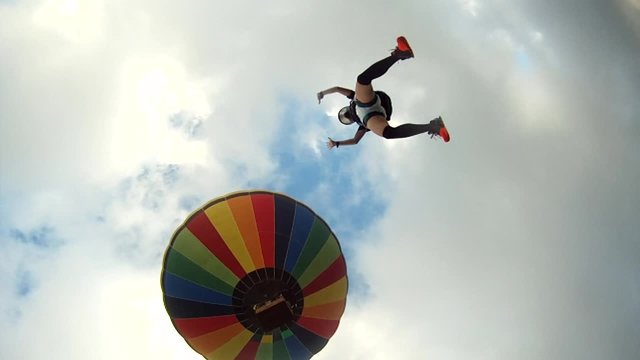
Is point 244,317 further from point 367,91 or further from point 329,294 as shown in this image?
point 367,91

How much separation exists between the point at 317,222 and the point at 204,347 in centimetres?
458

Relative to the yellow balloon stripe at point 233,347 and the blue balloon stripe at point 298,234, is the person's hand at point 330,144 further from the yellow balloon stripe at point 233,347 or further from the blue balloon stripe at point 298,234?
the yellow balloon stripe at point 233,347

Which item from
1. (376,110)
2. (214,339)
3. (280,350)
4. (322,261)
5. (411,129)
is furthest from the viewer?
(280,350)

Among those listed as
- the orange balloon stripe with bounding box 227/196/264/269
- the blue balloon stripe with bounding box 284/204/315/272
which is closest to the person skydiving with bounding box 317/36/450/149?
the blue balloon stripe with bounding box 284/204/315/272

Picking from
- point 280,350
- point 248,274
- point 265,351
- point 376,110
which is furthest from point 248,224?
point 376,110

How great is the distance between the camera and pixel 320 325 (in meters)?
12.3

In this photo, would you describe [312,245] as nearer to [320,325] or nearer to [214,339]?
[320,325]

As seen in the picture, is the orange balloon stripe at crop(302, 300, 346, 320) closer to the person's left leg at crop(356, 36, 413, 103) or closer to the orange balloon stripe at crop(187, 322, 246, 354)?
the orange balloon stripe at crop(187, 322, 246, 354)

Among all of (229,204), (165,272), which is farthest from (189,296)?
(229,204)

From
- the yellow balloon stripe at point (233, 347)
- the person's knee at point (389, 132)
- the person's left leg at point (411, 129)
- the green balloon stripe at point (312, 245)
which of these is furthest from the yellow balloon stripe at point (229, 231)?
the person's knee at point (389, 132)

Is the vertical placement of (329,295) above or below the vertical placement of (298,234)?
below

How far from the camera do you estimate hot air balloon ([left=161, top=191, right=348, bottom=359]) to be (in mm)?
11070

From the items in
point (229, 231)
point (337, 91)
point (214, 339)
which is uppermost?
point (337, 91)

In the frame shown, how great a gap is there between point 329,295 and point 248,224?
3.09 meters
